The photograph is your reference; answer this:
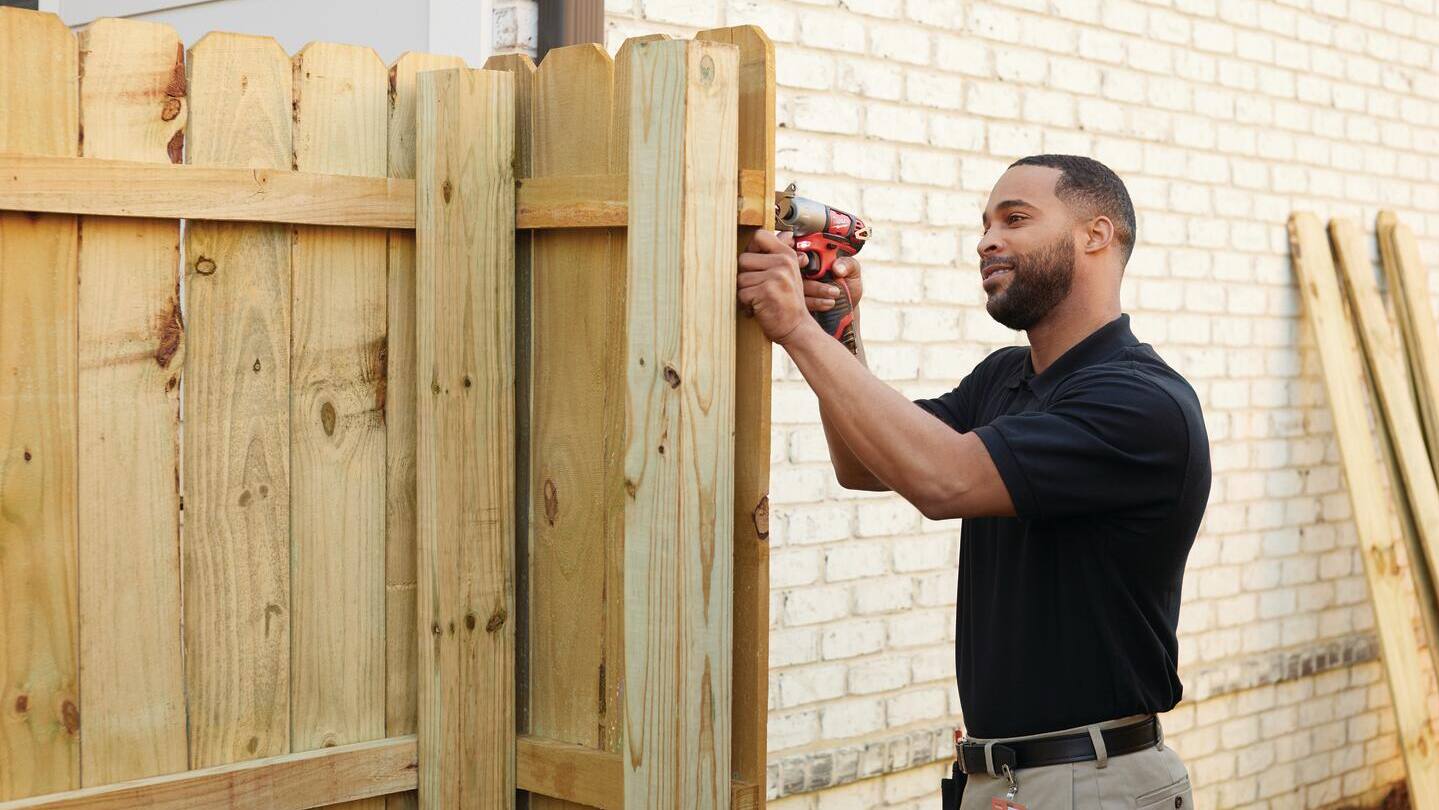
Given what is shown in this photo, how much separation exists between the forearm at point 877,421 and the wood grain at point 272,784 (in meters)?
0.98

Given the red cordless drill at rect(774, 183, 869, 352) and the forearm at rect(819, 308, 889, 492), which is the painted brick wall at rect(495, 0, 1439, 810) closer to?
the forearm at rect(819, 308, 889, 492)

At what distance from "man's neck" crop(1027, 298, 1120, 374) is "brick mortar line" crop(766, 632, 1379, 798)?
1.65m

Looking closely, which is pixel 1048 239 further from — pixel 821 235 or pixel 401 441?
pixel 401 441

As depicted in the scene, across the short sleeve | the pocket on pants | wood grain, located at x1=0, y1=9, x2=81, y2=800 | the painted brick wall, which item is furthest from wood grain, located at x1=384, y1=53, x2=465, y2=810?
the pocket on pants

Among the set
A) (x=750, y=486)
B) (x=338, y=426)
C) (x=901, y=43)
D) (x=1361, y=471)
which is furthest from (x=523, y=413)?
(x=1361, y=471)

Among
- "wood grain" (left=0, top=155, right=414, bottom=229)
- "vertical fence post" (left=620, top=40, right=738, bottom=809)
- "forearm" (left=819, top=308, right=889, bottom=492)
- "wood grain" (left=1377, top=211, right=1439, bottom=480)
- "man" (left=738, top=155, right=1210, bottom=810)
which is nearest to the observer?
"wood grain" (left=0, top=155, right=414, bottom=229)

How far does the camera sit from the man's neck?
2898mm

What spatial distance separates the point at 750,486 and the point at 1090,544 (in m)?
0.68

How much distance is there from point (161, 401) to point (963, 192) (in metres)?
2.81


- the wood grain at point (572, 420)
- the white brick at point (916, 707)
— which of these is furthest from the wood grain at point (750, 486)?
the white brick at point (916, 707)

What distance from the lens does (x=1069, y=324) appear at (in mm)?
2902

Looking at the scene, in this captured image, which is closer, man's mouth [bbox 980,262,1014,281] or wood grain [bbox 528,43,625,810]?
wood grain [bbox 528,43,625,810]

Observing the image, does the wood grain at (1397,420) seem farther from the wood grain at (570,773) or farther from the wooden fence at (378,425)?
the wood grain at (570,773)

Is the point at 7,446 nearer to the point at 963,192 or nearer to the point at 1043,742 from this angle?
the point at 1043,742
